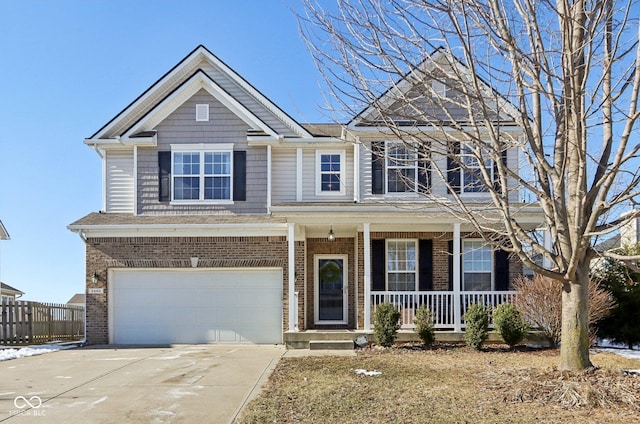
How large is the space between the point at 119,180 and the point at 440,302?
928 cm

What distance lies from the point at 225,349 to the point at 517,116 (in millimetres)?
8819

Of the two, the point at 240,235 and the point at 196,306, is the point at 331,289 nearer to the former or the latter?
the point at 240,235

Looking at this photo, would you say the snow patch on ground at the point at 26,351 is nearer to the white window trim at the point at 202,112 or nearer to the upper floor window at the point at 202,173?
the upper floor window at the point at 202,173

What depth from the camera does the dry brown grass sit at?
20.5 ft

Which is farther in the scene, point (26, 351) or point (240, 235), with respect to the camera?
point (240, 235)

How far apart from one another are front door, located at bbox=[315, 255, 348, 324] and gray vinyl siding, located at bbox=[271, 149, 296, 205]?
1.94m

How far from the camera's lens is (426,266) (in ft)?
48.6

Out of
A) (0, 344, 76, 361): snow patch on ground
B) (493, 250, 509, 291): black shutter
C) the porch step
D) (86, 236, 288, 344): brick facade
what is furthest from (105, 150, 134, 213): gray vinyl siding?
(493, 250, 509, 291): black shutter

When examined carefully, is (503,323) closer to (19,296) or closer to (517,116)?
(517,116)

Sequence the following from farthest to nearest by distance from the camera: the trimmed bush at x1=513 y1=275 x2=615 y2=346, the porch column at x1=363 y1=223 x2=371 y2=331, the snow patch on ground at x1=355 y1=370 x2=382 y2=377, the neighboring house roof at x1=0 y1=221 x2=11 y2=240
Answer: the neighboring house roof at x1=0 y1=221 x2=11 y2=240 → the porch column at x1=363 y1=223 x2=371 y2=331 → the trimmed bush at x1=513 y1=275 x2=615 y2=346 → the snow patch on ground at x1=355 y1=370 x2=382 y2=377

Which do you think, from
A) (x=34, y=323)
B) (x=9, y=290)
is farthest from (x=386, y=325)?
(x=9, y=290)

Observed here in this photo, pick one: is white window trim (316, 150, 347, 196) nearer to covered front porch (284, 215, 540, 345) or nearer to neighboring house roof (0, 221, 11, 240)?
covered front porch (284, 215, 540, 345)

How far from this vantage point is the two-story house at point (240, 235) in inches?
573

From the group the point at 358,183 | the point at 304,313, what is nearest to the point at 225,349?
the point at 304,313
